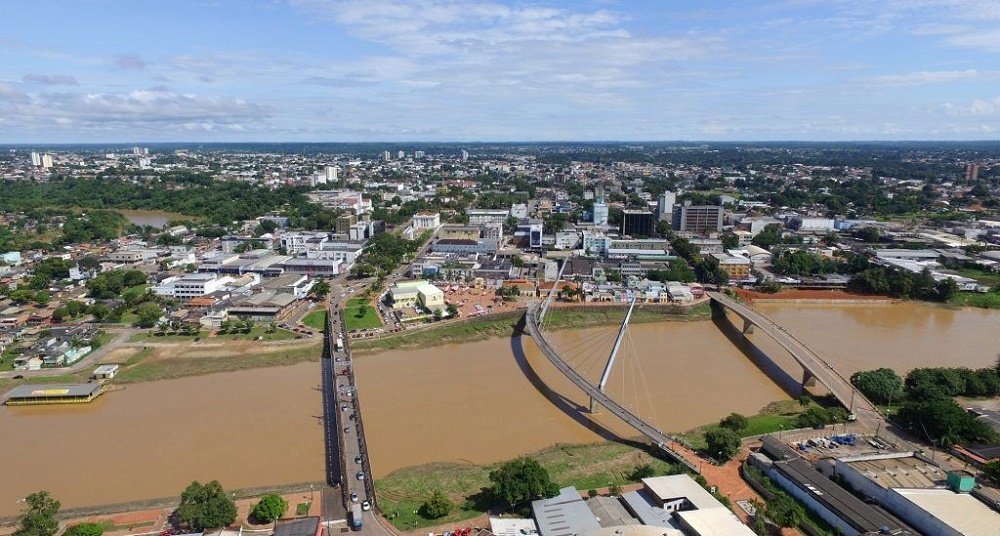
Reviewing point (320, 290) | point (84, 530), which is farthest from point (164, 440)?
point (320, 290)

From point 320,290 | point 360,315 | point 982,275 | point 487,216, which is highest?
point 487,216

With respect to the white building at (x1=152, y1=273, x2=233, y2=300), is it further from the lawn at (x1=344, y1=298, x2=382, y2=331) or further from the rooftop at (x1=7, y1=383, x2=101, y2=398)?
the rooftop at (x1=7, y1=383, x2=101, y2=398)

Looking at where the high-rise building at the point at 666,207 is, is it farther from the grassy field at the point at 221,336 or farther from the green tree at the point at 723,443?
the green tree at the point at 723,443

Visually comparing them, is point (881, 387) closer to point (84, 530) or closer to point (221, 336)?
point (84, 530)

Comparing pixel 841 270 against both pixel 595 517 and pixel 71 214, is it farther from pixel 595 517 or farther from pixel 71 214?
pixel 71 214

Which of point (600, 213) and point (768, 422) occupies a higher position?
point (600, 213)
